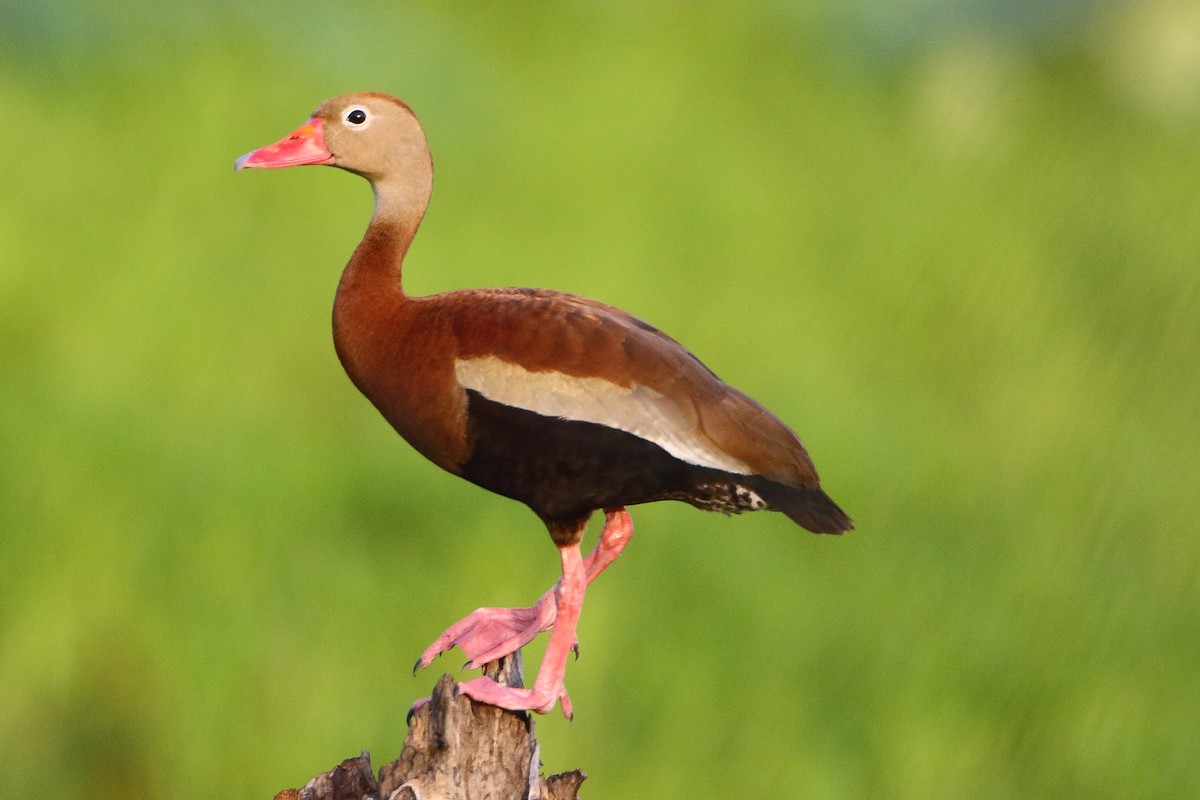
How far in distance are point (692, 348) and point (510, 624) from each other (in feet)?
18.1

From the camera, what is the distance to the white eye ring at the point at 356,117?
380 cm

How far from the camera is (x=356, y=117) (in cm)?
381

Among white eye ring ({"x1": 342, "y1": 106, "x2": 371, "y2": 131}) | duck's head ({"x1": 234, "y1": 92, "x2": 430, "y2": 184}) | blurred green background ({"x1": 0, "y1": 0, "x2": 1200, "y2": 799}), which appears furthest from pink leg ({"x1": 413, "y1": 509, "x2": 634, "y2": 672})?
blurred green background ({"x1": 0, "y1": 0, "x2": 1200, "y2": 799})

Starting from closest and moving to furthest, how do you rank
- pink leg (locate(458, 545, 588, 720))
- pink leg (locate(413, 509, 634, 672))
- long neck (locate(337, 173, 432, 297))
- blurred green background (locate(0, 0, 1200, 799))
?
pink leg (locate(458, 545, 588, 720))
long neck (locate(337, 173, 432, 297))
pink leg (locate(413, 509, 634, 672))
blurred green background (locate(0, 0, 1200, 799))

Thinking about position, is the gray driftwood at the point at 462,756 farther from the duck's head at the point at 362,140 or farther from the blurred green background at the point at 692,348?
the blurred green background at the point at 692,348

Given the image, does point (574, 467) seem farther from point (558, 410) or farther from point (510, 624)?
point (510, 624)

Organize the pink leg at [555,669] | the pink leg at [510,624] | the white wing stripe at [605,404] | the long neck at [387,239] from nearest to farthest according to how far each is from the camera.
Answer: the white wing stripe at [605,404]
the pink leg at [555,669]
the long neck at [387,239]
the pink leg at [510,624]

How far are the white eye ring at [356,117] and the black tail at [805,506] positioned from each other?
114 cm

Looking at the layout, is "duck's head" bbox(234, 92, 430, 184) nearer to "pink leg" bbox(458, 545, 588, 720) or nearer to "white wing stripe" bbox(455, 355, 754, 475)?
"white wing stripe" bbox(455, 355, 754, 475)

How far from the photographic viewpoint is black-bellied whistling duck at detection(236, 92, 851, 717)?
350 cm

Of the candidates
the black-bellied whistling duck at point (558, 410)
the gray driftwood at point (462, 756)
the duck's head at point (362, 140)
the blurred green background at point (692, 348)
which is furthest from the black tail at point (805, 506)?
the blurred green background at point (692, 348)

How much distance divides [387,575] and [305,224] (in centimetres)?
358

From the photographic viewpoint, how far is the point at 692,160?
11.9m

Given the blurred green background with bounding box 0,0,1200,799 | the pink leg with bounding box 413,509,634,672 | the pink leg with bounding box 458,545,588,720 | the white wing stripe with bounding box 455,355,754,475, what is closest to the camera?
the white wing stripe with bounding box 455,355,754,475
